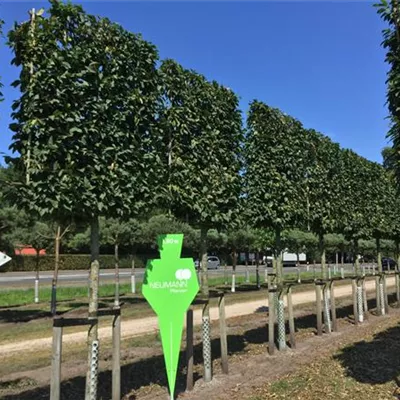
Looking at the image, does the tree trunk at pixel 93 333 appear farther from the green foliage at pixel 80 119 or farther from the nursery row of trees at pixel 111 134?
the green foliage at pixel 80 119

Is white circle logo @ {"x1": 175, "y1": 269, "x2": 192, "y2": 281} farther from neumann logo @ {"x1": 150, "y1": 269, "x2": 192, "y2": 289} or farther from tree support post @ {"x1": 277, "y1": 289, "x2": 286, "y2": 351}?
tree support post @ {"x1": 277, "y1": 289, "x2": 286, "y2": 351}

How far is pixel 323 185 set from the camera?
41.8 feet

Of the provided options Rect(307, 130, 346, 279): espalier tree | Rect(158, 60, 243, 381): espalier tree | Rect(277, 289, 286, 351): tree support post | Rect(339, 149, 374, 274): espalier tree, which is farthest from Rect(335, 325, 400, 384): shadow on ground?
Rect(339, 149, 374, 274): espalier tree

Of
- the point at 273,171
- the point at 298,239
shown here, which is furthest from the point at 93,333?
the point at 298,239

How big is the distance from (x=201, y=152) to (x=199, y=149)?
0.06 metres

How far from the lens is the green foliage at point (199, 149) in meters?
7.37

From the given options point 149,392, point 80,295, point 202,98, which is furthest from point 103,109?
point 80,295

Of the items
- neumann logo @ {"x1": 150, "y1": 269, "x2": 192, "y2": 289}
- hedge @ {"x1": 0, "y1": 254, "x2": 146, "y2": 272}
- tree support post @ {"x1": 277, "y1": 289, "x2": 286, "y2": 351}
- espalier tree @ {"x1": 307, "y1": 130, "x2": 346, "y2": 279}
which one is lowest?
tree support post @ {"x1": 277, "y1": 289, "x2": 286, "y2": 351}

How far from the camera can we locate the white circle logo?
239 inches

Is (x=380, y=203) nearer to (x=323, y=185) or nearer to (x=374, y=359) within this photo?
(x=323, y=185)

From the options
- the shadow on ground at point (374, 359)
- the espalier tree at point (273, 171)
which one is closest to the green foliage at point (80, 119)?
the shadow on ground at point (374, 359)

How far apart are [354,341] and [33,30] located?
8.71 metres

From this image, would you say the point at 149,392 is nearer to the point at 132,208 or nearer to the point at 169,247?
the point at 169,247

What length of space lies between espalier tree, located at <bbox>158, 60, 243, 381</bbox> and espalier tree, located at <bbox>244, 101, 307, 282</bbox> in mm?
1882
